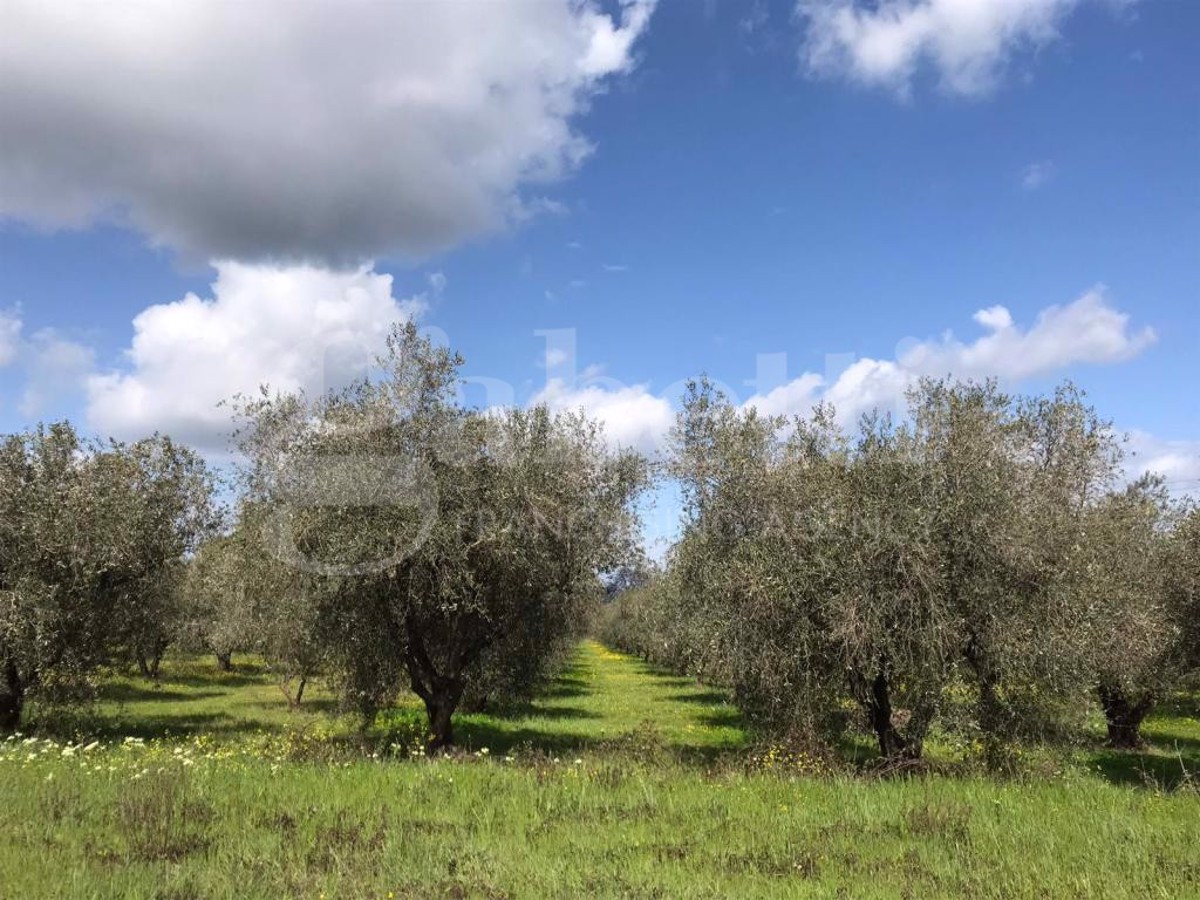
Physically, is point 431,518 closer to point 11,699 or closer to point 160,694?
point 11,699

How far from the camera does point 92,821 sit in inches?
354

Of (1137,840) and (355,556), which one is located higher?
(355,556)

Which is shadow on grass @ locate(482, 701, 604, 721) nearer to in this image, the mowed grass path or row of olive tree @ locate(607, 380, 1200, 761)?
the mowed grass path

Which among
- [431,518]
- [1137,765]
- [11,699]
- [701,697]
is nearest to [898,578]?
[431,518]

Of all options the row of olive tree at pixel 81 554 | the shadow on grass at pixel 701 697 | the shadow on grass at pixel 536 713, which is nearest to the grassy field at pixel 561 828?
the row of olive tree at pixel 81 554

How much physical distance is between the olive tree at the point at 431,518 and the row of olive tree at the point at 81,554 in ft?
16.4

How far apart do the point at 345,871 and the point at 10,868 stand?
287 centimetres

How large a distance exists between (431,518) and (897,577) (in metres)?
8.52

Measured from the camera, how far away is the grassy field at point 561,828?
23.6ft

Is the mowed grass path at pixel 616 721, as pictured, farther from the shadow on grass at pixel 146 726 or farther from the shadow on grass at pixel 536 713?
the shadow on grass at pixel 146 726

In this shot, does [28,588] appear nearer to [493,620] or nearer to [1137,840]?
[493,620]

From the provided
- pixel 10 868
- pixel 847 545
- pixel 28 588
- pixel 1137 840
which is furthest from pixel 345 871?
pixel 28 588

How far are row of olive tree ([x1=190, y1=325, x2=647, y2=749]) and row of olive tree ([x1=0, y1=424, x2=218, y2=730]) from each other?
326cm

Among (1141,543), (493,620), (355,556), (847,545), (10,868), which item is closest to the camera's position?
(10,868)
